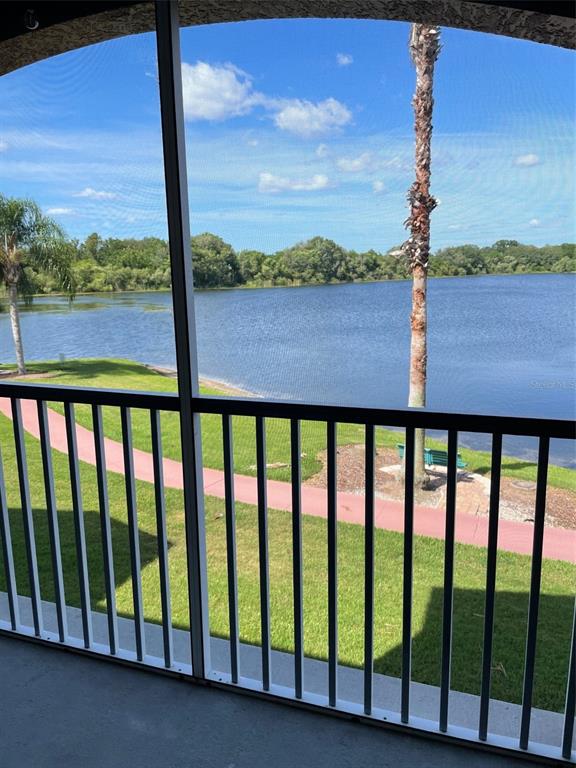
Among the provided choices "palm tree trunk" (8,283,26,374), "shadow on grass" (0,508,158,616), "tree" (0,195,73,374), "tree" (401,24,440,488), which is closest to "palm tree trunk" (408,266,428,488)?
"tree" (401,24,440,488)

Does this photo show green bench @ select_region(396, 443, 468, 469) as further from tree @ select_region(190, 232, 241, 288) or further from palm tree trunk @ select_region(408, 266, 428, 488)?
tree @ select_region(190, 232, 241, 288)

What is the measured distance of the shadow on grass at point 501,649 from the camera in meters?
2.82

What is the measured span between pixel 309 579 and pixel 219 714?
2.36m

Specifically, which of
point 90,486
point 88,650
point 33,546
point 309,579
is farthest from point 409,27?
point 90,486

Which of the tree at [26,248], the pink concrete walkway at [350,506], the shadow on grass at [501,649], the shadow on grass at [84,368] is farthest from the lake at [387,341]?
the shadow on grass at [501,649]

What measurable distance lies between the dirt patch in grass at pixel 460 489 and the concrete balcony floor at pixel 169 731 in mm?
841

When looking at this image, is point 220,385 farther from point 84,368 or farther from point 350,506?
point 350,506

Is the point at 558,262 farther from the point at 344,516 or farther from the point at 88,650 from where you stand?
the point at 344,516

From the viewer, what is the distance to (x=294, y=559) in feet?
6.50

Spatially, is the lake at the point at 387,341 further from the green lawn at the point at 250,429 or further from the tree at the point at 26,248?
the tree at the point at 26,248

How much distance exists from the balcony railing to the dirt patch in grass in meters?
0.30

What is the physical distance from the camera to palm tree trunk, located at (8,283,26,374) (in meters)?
2.24

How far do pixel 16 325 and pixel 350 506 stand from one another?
2.70 metres

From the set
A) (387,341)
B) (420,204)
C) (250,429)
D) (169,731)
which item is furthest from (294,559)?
(420,204)
